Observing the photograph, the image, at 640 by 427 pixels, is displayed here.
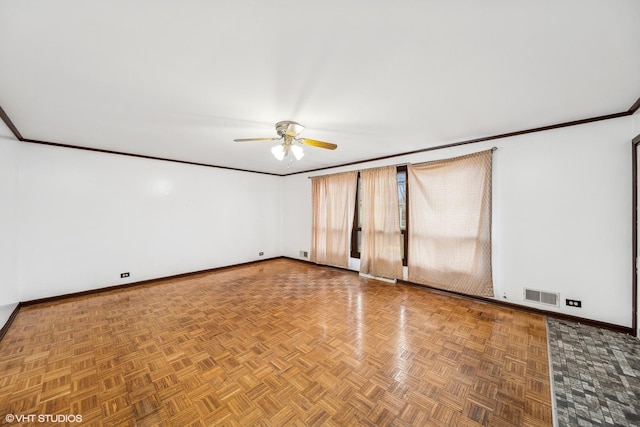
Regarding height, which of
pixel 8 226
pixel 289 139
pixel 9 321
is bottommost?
pixel 9 321

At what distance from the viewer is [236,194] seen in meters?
5.85

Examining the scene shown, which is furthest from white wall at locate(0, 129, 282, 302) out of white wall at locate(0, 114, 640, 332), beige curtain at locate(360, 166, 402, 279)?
beige curtain at locate(360, 166, 402, 279)

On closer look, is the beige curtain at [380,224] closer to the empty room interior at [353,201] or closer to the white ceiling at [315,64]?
the empty room interior at [353,201]

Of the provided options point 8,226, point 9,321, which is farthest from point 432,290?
point 8,226

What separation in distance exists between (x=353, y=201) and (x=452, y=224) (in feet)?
6.73

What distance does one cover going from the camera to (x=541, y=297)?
3.07m

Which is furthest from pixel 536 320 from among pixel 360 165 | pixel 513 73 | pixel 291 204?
pixel 291 204

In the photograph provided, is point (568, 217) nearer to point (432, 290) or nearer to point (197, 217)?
point (432, 290)

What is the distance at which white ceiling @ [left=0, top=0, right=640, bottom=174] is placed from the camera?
4.25ft

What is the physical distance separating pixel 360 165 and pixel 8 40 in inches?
182

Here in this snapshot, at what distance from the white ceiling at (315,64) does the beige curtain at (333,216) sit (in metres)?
2.30

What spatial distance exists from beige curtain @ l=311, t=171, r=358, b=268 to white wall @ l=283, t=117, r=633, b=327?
2613 mm

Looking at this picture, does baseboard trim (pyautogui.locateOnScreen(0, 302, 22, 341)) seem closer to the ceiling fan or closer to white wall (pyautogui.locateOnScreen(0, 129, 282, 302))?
white wall (pyautogui.locateOnScreen(0, 129, 282, 302))

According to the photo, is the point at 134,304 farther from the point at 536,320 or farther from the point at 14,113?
the point at 536,320
